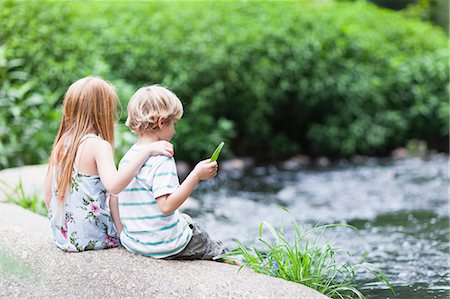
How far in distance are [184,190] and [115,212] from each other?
534 mm

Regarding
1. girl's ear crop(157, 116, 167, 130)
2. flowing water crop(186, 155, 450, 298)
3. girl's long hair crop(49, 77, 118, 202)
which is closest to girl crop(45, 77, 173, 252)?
girl's long hair crop(49, 77, 118, 202)

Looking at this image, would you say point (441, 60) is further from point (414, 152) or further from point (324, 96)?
point (324, 96)

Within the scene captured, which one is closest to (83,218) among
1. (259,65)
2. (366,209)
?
(366,209)

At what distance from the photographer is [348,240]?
5262 mm

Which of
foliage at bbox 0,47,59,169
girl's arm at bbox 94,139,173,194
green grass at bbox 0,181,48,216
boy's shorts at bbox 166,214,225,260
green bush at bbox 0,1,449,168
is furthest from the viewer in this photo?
green bush at bbox 0,1,449,168

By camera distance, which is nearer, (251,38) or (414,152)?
(251,38)

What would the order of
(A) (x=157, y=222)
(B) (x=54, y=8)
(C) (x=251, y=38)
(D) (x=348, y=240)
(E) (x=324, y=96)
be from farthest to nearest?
(E) (x=324, y=96) < (C) (x=251, y=38) < (B) (x=54, y=8) < (D) (x=348, y=240) < (A) (x=157, y=222)

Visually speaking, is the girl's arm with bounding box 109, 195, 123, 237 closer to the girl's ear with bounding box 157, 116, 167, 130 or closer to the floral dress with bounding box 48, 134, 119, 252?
the floral dress with bounding box 48, 134, 119, 252

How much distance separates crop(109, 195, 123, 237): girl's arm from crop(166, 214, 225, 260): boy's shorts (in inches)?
12.1

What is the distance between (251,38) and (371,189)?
2.73 meters

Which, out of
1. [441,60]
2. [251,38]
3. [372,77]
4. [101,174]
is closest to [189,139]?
[251,38]

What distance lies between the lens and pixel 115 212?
132 inches

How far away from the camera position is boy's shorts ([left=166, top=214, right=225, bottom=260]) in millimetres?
3246

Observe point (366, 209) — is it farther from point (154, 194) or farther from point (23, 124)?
point (154, 194)
